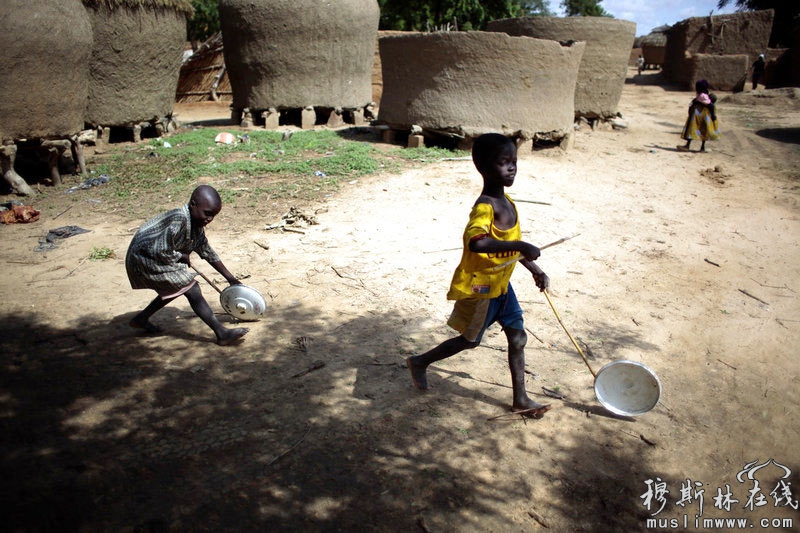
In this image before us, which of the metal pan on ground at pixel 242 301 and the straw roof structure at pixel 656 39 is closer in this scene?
the metal pan on ground at pixel 242 301

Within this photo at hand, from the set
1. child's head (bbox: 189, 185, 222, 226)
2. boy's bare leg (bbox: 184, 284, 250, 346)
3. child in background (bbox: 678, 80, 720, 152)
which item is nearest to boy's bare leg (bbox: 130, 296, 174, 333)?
boy's bare leg (bbox: 184, 284, 250, 346)

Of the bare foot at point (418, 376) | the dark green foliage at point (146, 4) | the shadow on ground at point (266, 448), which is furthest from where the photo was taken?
the dark green foliage at point (146, 4)

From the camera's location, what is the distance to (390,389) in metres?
2.73

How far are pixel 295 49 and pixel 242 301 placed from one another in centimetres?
733

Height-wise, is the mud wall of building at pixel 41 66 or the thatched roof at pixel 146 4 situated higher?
the thatched roof at pixel 146 4

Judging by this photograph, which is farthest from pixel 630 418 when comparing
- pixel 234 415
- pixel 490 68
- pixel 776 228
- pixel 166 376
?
pixel 490 68

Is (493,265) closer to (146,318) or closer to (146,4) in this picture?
(146,318)

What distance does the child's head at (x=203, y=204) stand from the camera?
2867 millimetres

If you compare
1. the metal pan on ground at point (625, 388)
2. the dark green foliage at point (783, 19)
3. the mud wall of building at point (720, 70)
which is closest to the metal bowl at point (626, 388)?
the metal pan on ground at point (625, 388)

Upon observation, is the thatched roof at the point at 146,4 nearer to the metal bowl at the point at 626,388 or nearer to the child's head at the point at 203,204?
the child's head at the point at 203,204

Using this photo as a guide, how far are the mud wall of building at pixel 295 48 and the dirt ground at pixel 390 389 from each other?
4.96 meters

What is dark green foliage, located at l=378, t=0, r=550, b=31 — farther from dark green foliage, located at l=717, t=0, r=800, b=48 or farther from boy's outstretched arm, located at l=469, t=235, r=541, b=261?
boy's outstretched arm, located at l=469, t=235, r=541, b=261

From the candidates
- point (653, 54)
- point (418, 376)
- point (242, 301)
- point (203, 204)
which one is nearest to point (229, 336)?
point (242, 301)

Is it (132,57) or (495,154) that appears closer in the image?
(495,154)
